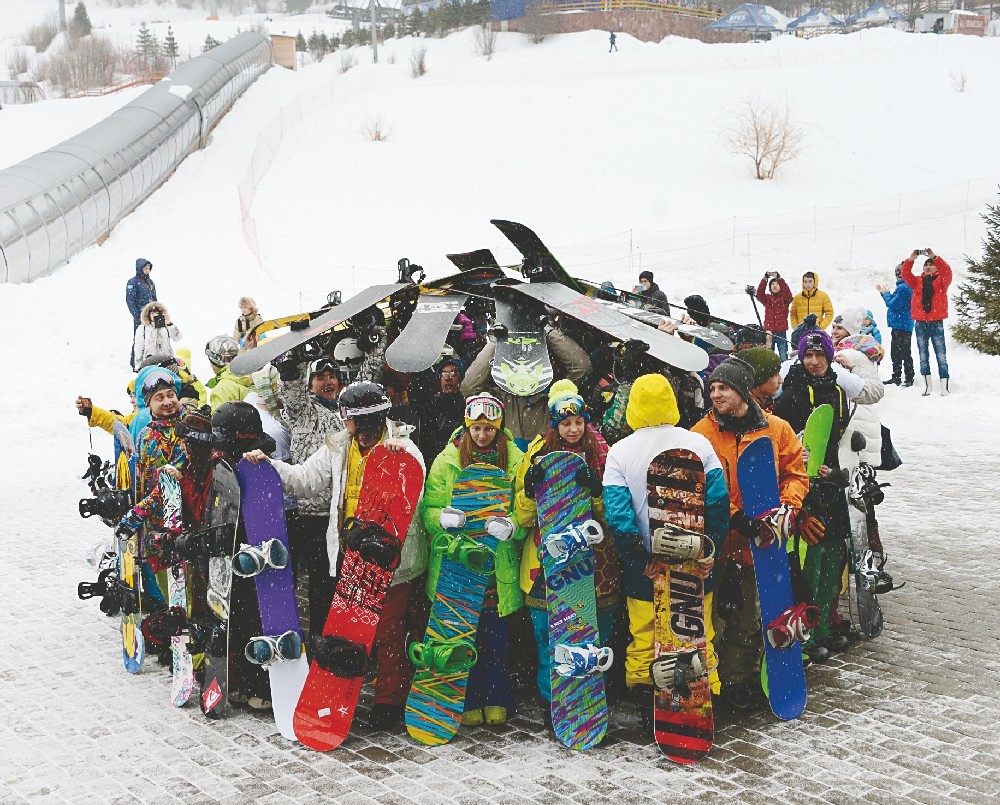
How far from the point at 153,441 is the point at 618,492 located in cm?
278

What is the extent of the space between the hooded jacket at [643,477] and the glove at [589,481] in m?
0.09

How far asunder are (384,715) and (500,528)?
1.17 m

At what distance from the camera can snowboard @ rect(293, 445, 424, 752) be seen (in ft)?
16.4

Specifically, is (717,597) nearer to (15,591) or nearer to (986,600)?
(986,600)

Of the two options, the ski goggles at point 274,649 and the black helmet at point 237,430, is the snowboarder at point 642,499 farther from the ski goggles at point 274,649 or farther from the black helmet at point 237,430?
the black helmet at point 237,430

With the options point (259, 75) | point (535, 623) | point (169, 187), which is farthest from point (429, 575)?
point (259, 75)

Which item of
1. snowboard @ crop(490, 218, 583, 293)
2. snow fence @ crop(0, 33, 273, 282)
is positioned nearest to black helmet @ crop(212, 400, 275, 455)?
snowboard @ crop(490, 218, 583, 293)

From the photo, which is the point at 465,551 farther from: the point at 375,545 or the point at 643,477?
the point at 643,477

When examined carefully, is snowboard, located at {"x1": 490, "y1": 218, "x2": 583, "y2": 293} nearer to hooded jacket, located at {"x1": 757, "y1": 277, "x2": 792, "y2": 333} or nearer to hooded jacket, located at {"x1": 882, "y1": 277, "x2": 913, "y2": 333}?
hooded jacket, located at {"x1": 882, "y1": 277, "x2": 913, "y2": 333}

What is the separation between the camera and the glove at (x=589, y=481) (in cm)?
504

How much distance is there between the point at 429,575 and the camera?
→ 5328 mm

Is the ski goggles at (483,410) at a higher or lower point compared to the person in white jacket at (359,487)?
higher

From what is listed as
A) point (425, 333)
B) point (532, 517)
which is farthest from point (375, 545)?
point (425, 333)

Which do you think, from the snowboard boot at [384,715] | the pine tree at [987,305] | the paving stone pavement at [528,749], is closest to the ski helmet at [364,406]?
the snowboard boot at [384,715]
